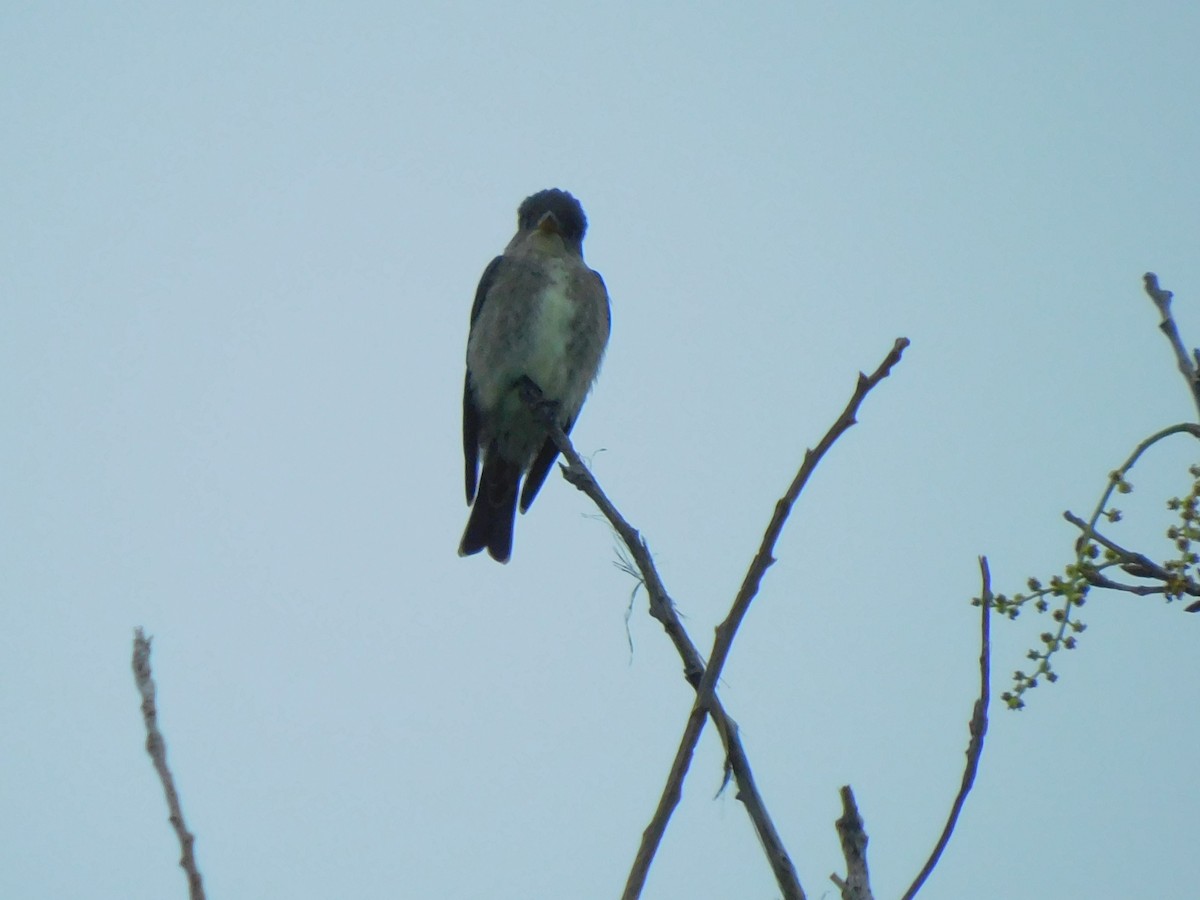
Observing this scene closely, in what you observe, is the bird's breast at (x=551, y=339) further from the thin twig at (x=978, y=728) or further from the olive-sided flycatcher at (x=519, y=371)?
the thin twig at (x=978, y=728)

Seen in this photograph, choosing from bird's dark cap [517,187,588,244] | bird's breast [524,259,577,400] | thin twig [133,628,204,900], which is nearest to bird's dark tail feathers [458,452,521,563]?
bird's breast [524,259,577,400]

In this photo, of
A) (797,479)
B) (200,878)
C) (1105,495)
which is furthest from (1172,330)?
(200,878)

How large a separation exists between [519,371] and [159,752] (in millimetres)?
5167

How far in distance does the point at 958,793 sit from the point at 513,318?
545cm

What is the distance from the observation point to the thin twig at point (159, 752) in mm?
1709

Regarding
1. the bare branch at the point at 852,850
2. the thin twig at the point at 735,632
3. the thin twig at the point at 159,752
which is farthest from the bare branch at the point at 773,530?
the thin twig at the point at 159,752

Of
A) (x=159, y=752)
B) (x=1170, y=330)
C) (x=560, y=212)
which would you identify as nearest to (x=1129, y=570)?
(x=1170, y=330)

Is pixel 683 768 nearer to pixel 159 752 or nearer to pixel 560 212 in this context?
pixel 159 752

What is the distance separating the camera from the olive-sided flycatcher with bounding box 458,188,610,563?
6.93m

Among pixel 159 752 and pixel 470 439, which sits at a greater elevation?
pixel 470 439

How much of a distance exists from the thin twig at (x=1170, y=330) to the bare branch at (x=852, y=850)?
2.27 feet

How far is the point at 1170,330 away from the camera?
1.96 metres

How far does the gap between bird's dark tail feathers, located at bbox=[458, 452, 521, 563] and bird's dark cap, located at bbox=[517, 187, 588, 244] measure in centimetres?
142

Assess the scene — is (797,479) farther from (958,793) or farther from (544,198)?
(544,198)
